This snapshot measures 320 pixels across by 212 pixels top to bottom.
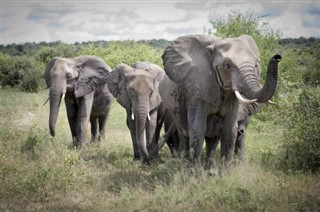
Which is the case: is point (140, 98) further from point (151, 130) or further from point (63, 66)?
point (63, 66)

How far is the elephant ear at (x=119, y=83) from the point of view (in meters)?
10.9

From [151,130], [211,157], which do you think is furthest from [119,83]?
[211,157]

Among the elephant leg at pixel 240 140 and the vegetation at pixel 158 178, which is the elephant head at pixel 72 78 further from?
the elephant leg at pixel 240 140

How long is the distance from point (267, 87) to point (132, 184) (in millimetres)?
3804

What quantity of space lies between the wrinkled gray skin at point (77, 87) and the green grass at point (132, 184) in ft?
3.16

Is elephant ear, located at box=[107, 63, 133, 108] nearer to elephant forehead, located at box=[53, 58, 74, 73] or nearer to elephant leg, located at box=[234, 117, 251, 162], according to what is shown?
elephant forehead, located at box=[53, 58, 74, 73]

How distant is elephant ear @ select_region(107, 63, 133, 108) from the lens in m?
10.9

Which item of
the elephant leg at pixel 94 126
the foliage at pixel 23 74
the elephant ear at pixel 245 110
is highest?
the elephant ear at pixel 245 110

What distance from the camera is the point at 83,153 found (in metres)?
11.8

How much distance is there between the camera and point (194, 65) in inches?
317

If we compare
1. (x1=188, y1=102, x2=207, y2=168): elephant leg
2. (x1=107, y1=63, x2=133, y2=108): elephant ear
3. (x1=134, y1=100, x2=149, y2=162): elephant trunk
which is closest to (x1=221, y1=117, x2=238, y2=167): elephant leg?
(x1=188, y1=102, x2=207, y2=168): elephant leg

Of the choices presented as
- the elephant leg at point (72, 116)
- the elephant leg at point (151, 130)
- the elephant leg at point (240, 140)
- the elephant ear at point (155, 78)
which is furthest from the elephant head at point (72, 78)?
the elephant leg at point (240, 140)

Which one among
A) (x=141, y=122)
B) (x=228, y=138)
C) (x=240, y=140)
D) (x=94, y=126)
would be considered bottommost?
(x=94, y=126)

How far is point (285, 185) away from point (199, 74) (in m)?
2.42
